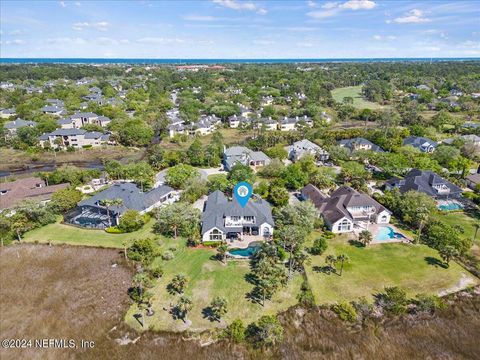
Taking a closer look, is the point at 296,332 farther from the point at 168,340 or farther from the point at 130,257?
the point at 130,257

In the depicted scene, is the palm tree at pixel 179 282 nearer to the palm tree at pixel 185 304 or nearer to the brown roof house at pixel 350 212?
the palm tree at pixel 185 304

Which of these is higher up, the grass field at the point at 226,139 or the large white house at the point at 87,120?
the large white house at the point at 87,120

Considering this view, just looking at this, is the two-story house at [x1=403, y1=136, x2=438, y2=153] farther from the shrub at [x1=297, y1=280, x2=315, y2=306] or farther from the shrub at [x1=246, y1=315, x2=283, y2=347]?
the shrub at [x1=246, y1=315, x2=283, y2=347]

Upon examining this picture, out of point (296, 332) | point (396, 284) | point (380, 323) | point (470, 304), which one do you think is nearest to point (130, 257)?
point (296, 332)

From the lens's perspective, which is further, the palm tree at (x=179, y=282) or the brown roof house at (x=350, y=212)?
the brown roof house at (x=350, y=212)

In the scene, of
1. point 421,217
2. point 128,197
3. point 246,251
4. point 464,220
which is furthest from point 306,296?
point 464,220

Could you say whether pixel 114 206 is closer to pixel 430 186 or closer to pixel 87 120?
pixel 430 186

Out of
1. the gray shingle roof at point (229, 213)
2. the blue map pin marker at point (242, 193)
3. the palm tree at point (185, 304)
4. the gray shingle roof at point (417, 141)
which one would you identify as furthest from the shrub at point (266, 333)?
the gray shingle roof at point (417, 141)
